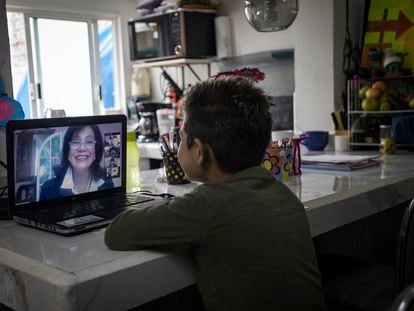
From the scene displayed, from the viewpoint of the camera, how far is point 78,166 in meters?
1.36

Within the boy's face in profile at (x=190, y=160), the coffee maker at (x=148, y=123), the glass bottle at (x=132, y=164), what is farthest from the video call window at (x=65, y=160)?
the coffee maker at (x=148, y=123)

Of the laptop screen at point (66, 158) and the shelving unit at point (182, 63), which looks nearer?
the laptop screen at point (66, 158)

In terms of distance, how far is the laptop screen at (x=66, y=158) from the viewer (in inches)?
48.7

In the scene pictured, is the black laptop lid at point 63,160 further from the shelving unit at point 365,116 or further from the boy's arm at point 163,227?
the shelving unit at point 365,116

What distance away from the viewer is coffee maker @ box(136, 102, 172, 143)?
361 cm

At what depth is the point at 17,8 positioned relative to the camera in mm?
3576

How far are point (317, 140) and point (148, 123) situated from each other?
144cm

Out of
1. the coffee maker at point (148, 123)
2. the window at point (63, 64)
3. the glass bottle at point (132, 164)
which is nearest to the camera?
the glass bottle at point (132, 164)

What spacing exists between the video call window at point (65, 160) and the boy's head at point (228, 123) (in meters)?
0.40

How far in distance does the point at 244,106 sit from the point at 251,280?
1.14 ft

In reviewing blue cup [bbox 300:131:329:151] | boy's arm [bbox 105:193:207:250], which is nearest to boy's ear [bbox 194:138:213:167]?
boy's arm [bbox 105:193:207:250]

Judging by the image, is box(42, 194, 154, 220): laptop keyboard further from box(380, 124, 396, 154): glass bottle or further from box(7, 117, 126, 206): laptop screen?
box(380, 124, 396, 154): glass bottle

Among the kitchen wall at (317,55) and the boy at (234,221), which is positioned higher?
the kitchen wall at (317,55)

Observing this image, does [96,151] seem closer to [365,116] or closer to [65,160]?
[65,160]
